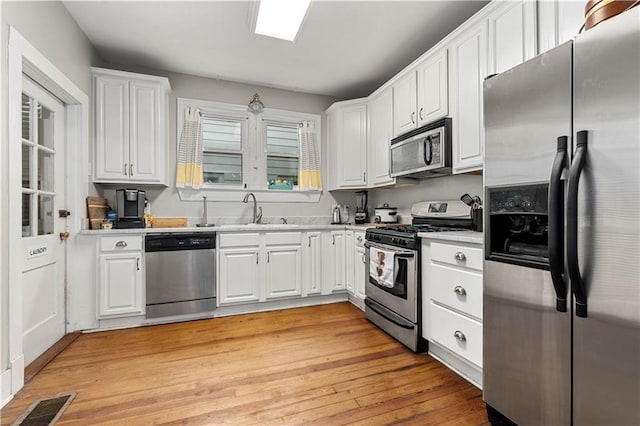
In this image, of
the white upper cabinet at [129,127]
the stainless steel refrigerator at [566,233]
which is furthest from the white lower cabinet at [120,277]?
the stainless steel refrigerator at [566,233]

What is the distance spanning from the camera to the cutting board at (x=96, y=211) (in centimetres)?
283

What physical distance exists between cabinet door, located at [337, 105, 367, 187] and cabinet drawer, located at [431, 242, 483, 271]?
5.89 ft

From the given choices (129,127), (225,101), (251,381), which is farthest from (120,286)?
(225,101)

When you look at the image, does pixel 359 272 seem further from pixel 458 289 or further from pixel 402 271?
pixel 458 289

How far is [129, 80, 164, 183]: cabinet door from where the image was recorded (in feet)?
10.1

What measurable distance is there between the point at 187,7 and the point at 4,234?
203 cm

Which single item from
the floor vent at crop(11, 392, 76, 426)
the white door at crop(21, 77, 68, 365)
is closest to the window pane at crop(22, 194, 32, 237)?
the white door at crop(21, 77, 68, 365)

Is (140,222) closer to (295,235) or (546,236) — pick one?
(295,235)

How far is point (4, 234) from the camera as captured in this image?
66.8 inches

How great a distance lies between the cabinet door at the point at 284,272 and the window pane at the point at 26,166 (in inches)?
78.0

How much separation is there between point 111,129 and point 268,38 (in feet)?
5.90

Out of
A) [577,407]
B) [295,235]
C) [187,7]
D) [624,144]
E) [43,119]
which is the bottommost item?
[577,407]

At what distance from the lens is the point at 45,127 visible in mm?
2400

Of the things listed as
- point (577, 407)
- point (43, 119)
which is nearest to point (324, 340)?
point (577, 407)
